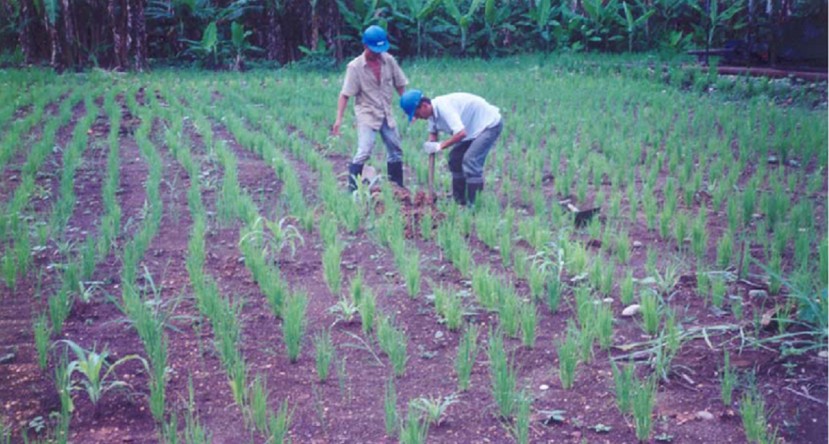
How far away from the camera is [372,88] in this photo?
20.3ft

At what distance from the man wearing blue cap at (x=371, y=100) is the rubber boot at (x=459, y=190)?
1.77 ft

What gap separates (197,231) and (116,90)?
7572mm

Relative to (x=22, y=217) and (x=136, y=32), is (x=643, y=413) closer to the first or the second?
(x=22, y=217)

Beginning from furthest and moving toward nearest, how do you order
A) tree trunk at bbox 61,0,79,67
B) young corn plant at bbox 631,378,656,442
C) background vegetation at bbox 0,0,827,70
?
1. background vegetation at bbox 0,0,827,70
2. tree trunk at bbox 61,0,79,67
3. young corn plant at bbox 631,378,656,442

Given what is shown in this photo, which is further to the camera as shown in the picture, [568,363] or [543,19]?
[543,19]

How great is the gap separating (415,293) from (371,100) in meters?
2.44

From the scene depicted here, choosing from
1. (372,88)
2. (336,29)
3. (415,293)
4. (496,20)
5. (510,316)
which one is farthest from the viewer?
(496,20)

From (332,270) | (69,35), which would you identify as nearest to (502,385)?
(332,270)

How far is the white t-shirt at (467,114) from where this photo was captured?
5562 mm

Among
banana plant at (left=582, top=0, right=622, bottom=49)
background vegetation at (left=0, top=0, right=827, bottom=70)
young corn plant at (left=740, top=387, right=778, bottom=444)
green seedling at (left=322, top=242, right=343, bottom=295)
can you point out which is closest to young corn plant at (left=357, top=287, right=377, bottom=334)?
green seedling at (left=322, top=242, right=343, bottom=295)

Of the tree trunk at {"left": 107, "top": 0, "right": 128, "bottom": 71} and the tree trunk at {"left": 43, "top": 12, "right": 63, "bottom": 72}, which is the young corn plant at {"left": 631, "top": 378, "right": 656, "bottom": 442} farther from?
the tree trunk at {"left": 107, "top": 0, "right": 128, "bottom": 71}

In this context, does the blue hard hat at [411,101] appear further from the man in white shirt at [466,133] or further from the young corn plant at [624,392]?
the young corn plant at [624,392]

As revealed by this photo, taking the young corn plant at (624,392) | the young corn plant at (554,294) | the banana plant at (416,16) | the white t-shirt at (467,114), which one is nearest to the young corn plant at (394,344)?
the young corn plant at (554,294)

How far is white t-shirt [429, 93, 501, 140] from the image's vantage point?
5.56 meters
